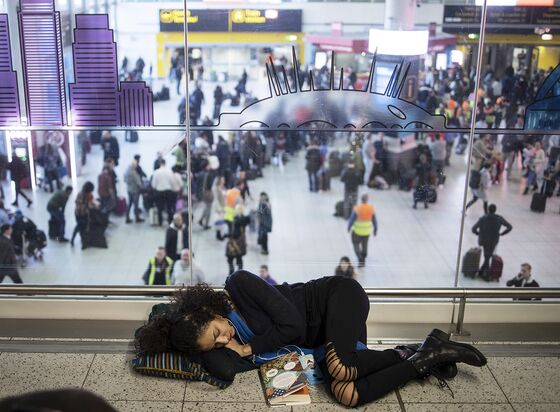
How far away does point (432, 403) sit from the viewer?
237cm

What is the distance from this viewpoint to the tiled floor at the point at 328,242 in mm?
13289

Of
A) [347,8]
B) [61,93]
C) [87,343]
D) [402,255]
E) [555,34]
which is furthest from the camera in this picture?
[347,8]

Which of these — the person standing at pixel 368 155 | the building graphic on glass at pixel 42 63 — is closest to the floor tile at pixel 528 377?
the building graphic on glass at pixel 42 63

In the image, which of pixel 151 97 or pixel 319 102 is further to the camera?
pixel 319 102

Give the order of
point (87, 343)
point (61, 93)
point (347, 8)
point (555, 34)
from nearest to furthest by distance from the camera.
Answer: point (87, 343), point (61, 93), point (555, 34), point (347, 8)

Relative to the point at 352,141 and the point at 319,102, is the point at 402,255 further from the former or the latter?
the point at 319,102

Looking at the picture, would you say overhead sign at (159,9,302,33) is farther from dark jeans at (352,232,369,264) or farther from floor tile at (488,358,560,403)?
dark jeans at (352,232,369,264)

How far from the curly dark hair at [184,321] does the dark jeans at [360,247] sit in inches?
448

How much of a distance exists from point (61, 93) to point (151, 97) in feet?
1.68

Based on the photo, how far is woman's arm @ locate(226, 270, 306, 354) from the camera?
8.20 ft

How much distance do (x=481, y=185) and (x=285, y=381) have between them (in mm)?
13520

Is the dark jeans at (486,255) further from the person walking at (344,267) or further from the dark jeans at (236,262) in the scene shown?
A: the dark jeans at (236,262)

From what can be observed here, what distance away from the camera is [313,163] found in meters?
18.0

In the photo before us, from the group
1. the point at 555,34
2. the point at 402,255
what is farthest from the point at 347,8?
the point at 555,34
